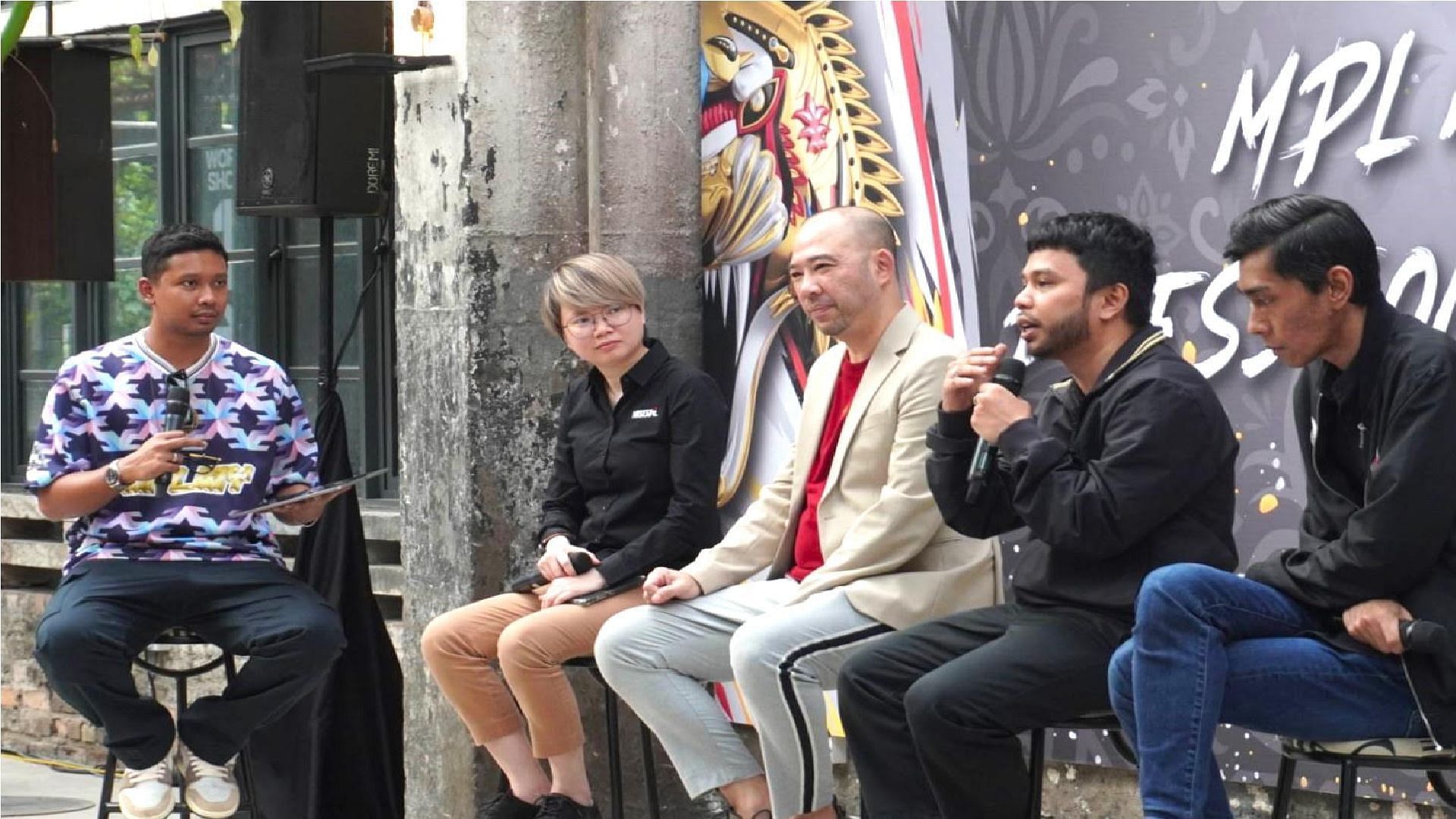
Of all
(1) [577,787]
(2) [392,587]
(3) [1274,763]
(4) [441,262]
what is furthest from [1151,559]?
(2) [392,587]

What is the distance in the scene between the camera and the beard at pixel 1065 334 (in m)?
4.48

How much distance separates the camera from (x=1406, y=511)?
3854 mm

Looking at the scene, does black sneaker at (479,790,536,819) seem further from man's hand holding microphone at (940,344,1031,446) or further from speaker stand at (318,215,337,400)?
man's hand holding microphone at (940,344,1031,446)

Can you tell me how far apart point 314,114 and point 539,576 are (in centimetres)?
197

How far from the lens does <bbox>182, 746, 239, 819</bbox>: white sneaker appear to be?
585cm

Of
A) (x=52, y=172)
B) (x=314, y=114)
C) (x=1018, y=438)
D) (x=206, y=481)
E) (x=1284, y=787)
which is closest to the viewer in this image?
(x=1284, y=787)

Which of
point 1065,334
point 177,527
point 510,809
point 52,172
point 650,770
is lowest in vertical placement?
point 510,809

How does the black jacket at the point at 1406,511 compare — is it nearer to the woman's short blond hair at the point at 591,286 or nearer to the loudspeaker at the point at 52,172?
the woman's short blond hair at the point at 591,286

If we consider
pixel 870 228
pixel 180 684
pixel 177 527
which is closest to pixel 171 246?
pixel 177 527

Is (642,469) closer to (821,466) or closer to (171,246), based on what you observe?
(821,466)

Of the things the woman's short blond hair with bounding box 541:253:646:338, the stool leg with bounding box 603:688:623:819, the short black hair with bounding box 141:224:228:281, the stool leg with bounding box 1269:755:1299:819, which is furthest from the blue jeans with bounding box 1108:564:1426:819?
the short black hair with bounding box 141:224:228:281

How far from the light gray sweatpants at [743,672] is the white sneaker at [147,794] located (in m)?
1.41

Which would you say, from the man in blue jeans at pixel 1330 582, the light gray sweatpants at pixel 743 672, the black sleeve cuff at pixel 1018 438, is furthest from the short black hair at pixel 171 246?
the man in blue jeans at pixel 1330 582

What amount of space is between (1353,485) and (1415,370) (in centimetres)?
32
